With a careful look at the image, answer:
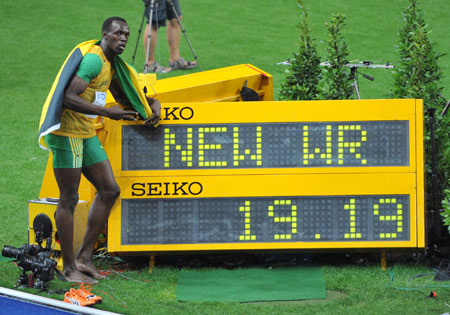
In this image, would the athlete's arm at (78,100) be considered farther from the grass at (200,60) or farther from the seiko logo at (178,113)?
the grass at (200,60)

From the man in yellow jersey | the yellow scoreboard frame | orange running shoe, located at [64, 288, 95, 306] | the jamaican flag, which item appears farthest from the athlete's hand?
orange running shoe, located at [64, 288, 95, 306]

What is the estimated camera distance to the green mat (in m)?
6.69

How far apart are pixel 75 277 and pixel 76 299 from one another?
62cm

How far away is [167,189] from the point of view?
7.15m

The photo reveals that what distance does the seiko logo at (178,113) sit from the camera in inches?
282

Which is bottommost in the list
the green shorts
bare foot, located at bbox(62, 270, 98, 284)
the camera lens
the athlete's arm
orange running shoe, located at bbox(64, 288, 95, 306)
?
orange running shoe, located at bbox(64, 288, 95, 306)

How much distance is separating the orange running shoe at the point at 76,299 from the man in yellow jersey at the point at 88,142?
47cm

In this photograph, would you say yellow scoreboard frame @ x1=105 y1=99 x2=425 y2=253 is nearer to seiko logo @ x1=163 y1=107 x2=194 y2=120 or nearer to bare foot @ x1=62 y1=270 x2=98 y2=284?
seiko logo @ x1=163 y1=107 x2=194 y2=120

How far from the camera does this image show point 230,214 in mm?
7172

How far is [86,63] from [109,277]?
1677 mm

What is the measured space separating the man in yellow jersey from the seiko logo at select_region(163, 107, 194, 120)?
0.12m

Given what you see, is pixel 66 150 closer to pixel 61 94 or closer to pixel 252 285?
pixel 61 94

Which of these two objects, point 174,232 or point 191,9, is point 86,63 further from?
point 191,9

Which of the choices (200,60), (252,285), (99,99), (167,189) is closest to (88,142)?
(99,99)
